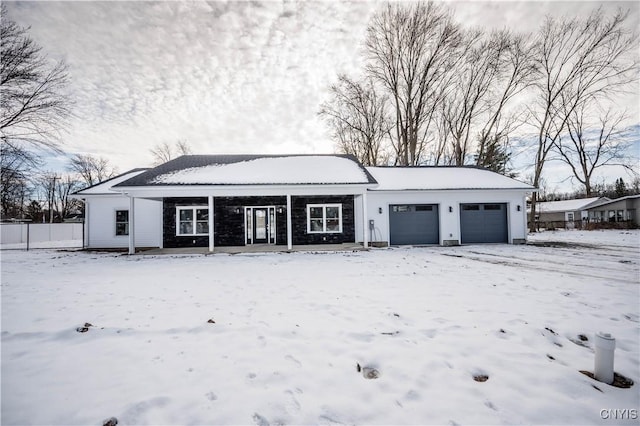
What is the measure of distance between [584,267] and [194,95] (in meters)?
15.2

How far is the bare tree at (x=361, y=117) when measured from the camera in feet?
81.8

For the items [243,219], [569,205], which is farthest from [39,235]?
[569,205]

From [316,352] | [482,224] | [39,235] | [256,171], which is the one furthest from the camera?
[39,235]

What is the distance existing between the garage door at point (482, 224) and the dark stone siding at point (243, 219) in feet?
19.1

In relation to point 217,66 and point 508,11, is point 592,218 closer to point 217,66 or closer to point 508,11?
point 508,11

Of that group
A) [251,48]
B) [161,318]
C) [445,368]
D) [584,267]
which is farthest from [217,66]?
[584,267]

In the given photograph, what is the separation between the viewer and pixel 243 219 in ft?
46.1

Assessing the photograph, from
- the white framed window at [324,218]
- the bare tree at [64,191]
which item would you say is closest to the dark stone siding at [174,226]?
the white framed window at [324,218]

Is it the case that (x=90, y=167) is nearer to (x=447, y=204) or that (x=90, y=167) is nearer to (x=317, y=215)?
(x=317, y=215)

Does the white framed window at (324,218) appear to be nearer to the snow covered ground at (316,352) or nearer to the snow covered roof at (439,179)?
the snow covered roof at (439,179)

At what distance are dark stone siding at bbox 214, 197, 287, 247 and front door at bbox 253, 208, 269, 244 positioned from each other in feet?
1.28

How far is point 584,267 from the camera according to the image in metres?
7.61

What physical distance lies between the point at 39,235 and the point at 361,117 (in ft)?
91.9

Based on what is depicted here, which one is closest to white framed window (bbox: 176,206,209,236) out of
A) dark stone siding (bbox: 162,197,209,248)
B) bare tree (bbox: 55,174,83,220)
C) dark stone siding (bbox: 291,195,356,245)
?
dark stone siding (bbox: 162,197,209,248)
